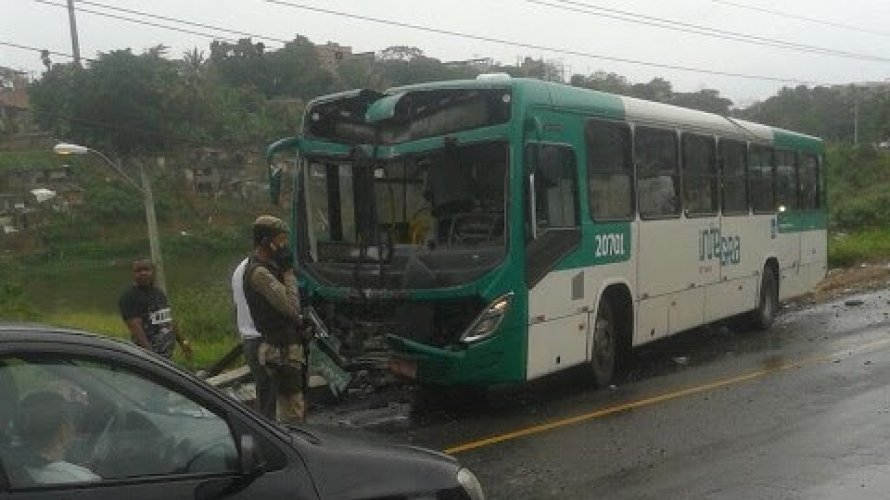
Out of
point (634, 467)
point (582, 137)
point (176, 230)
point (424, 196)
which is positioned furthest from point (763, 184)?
point (176, 230)

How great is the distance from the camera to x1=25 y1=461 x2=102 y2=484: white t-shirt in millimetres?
3252

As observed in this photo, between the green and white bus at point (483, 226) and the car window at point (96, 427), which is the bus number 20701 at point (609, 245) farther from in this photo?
the car window at point (96, 427)

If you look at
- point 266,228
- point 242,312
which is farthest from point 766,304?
point 266,228

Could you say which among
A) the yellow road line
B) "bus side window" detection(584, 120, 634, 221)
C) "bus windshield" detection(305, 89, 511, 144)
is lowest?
the yellow road line

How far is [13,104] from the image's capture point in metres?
84.5

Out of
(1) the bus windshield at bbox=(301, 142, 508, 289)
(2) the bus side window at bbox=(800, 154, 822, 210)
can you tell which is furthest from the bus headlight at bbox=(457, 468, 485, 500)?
(2) the bus side window at bbox=(800, 154, 822, 210)

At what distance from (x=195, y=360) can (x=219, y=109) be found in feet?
137

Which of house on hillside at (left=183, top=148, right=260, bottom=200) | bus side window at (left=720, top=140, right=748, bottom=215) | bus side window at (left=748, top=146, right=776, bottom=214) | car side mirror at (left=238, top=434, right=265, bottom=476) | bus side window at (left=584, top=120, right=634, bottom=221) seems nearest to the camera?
car side mirror at (left=238, top=434, right=265, bottom=476)

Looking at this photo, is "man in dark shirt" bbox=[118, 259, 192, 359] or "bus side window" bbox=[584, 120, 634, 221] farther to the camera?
"bus side window" bbox=[584, 120, 634, 221]

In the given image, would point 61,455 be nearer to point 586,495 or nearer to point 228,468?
point 228,468

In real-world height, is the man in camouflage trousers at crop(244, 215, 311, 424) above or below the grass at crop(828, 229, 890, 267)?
above

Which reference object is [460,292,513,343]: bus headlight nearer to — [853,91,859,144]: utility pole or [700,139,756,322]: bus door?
[700,139,756,322]: bus door

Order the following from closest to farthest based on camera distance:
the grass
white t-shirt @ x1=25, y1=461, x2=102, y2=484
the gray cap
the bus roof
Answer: white t-shirt @ x1=25, y1=461, x2=102, y2=484, the gray cap, the bus roof, the grass

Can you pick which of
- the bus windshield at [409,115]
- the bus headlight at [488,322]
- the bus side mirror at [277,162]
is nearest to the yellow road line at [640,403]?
the bus headlight at [488,322]
